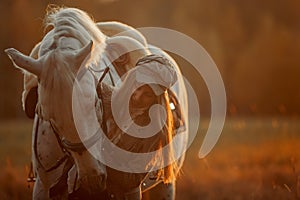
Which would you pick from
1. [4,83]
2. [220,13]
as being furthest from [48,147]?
[220,13]

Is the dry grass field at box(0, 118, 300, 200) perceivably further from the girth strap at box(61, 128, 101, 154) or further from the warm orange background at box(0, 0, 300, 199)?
the girth strap at box(61, 128, 101, 154)

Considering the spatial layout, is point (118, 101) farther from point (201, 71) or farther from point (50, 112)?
point (201, 71)

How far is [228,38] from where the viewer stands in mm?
17141

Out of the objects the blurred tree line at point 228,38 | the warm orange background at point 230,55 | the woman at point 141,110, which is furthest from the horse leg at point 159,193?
the blurred tree line at point 228,38

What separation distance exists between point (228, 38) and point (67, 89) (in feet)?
46.2

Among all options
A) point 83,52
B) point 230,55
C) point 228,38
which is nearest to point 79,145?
point 83,52

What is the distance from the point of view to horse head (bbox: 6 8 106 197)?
3309 mm

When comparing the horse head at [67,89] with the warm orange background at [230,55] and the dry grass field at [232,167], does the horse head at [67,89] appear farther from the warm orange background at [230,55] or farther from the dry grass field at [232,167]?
the warm orange background at [230,55]

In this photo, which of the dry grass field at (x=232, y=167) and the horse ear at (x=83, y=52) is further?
the dry grass field at (x=232, y=167)

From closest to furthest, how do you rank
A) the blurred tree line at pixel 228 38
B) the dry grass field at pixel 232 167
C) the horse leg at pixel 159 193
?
1. the horse leg at pixel 159 193
2. the dry grass field at pixel 232 167
3. the blurred tree line at pixel 228 38

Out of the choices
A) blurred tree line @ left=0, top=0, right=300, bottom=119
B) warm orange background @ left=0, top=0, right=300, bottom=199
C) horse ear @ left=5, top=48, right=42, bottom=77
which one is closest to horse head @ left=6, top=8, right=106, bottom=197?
horse ear @ left=5, top=48, right=42, bottom=77

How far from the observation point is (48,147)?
3.78m

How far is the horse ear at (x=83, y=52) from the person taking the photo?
3.34m

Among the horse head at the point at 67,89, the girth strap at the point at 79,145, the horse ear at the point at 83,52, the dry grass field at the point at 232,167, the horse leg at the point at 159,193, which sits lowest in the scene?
the dry grass field at the point at 232,167
